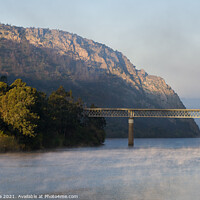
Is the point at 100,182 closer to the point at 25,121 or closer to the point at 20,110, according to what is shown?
the point at 25,121

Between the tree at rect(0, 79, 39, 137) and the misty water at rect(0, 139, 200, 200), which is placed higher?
the tree at rect(0, 79, 39, 137)

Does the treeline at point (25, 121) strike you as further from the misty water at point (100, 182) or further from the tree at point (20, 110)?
the misty water at point (100, 182)

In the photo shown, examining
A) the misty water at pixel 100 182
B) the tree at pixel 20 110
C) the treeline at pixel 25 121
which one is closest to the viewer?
the misty water at pixel 100 182

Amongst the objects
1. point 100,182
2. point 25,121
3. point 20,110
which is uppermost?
point 20,110

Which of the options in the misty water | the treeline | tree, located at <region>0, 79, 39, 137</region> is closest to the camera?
the misty water

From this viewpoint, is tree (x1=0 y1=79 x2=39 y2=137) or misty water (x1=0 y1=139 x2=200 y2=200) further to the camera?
tree (x1=0 y1=79 x2=39 y2=137)

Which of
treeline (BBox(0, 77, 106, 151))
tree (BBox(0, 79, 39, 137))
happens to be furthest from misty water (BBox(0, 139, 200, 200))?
tree (BBox(0, 79, 39, 137))

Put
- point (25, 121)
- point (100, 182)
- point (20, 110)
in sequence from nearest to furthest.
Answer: point (100, 182), point (25, 121), point (20, 110)

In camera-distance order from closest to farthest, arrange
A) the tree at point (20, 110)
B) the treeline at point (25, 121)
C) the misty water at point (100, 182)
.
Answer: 1. the misty water at point (100, 182)
2. the treeline at point (25, 121)
3. the tree at point (20, 110)

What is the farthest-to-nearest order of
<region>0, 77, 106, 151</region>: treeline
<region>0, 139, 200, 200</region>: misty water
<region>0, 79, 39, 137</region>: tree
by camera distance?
1. <region>0, 79, 39, 137</region>: tree
2. <region>0, 77, 106, 151</region>: treeline
3. <region>0, 139, 200, 200</region>: misty water

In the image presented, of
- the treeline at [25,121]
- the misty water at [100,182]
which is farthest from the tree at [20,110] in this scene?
the misty water at [100,182]

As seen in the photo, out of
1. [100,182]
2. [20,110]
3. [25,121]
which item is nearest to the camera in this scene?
[100,182]

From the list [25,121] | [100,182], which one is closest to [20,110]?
[25,121]

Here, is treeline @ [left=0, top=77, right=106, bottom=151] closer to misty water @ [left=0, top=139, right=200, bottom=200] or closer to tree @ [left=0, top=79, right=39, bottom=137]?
tree @ [left=0, top=79, right=39, bottom=137]
